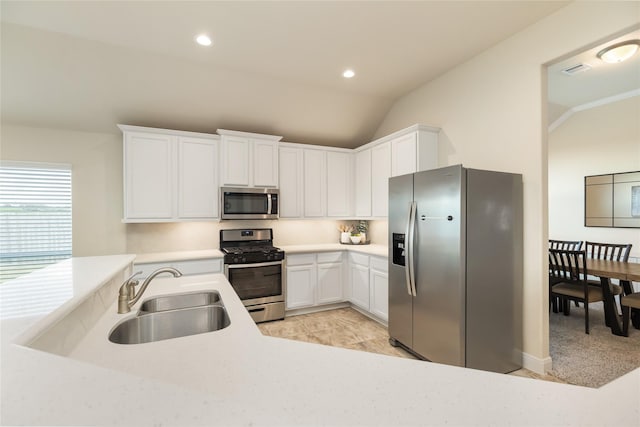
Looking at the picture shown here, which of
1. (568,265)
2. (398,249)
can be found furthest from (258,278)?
(568,265)

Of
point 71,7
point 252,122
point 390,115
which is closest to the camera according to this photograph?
point 71,7

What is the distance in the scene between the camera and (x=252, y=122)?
414cm

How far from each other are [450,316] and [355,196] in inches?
103

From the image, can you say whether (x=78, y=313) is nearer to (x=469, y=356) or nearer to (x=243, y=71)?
(x=469, y=356)

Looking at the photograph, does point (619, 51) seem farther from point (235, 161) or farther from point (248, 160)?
point (235, 161)

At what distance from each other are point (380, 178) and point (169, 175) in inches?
110

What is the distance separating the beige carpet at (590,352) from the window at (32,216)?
18.0ft

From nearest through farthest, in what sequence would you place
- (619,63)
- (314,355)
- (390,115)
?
1. (314,355)
2. (619,63)
3. (390,115)

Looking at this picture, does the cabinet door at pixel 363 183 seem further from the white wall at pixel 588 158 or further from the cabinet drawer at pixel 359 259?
the white wall at pixel 588 158

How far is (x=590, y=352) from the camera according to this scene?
9.23ft

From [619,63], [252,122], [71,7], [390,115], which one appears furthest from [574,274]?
[71,7]

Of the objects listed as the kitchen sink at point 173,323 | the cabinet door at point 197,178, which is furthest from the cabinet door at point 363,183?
the kitchen sink at point 173,323

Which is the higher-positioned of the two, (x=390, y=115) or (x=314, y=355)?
(x=390, y=115)

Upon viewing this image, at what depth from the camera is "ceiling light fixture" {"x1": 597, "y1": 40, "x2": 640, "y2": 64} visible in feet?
8.58
